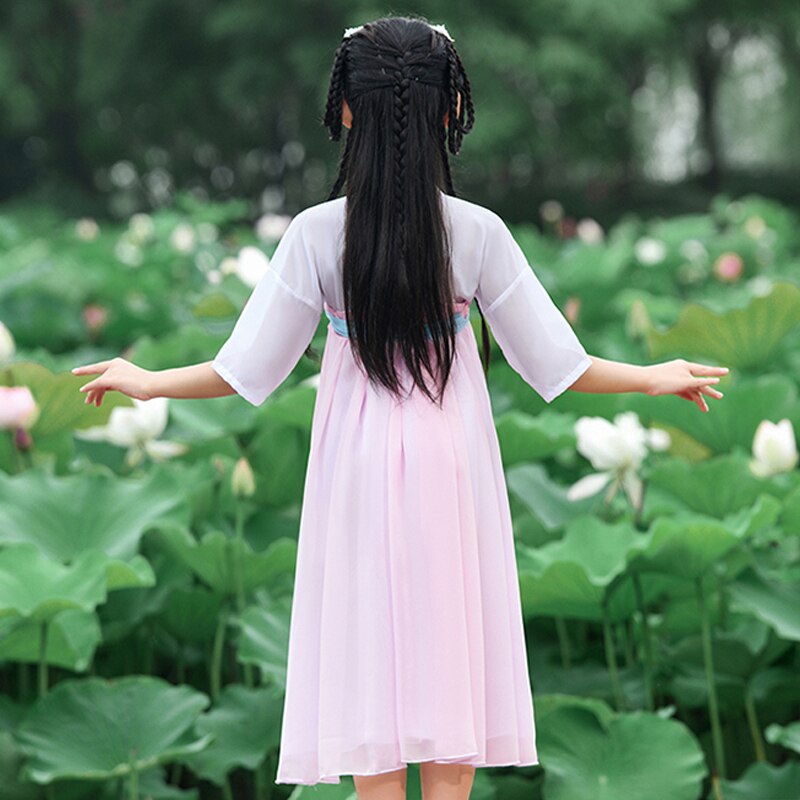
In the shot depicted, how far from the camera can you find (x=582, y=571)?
204cm

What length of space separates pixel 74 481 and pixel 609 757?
94 cm

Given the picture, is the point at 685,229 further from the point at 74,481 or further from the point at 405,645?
the point at 405,645

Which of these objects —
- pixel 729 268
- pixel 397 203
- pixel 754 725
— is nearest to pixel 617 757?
pixel 754 725

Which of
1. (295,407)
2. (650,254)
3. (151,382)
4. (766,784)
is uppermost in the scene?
(650,254)

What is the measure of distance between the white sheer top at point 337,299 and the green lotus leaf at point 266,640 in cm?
66

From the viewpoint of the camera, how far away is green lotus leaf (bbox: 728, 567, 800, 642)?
214cm

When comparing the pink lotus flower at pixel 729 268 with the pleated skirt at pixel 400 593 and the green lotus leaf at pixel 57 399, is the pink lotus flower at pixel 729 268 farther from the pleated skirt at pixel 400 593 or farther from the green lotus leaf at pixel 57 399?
the pleated skirt at pixel 400 593

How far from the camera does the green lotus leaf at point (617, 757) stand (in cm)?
203

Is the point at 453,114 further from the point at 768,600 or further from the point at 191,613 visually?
the point at 191,613

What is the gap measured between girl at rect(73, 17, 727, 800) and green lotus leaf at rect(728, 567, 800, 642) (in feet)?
2.28

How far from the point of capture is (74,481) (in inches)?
92.4

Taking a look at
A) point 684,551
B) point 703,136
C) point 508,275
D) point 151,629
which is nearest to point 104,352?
point 151,629

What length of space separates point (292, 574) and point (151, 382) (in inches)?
38.9

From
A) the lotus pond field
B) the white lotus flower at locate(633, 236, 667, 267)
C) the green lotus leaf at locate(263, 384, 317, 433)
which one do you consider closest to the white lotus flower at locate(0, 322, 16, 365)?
the lotus pond field
